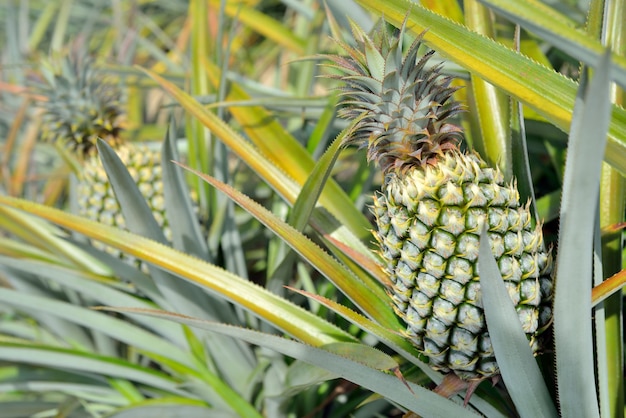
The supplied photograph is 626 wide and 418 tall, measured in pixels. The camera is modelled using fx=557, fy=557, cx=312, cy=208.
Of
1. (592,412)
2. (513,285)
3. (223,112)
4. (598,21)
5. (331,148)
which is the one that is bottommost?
(592,412)

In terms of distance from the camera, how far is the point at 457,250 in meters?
0.74

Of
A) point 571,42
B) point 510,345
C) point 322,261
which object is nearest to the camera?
point 571,42

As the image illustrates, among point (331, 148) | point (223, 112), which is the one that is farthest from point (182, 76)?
point (331, 148)

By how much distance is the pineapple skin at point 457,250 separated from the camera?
0.74m

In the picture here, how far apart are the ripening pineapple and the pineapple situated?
2.34 ft

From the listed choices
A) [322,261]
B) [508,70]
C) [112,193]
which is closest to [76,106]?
[112,193]

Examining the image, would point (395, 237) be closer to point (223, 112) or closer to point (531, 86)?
point (531, 86)

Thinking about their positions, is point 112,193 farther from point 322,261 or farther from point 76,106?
point 322,261

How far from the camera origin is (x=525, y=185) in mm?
892

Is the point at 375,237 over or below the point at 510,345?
over

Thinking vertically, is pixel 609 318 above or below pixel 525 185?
below

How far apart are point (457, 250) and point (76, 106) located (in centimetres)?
105

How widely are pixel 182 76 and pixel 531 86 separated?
1.26 m

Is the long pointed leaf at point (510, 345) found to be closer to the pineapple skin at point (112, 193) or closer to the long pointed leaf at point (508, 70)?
the long pointed leaf at point (508, 70)
